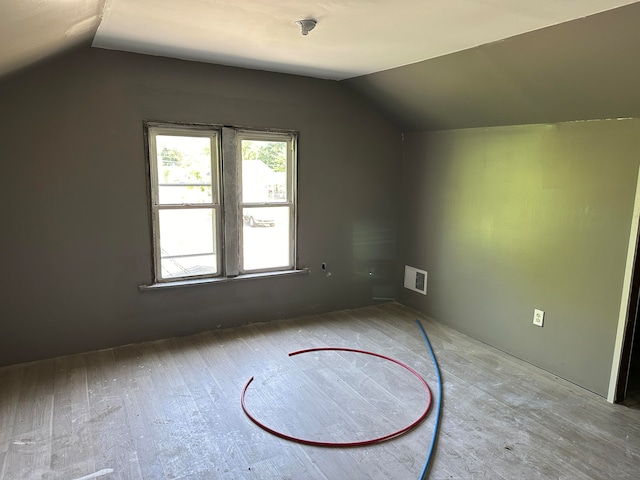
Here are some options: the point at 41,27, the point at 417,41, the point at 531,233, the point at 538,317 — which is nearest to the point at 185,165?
the point at 41,27

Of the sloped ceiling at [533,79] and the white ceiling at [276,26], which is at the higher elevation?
the white ceiling at [276,26]

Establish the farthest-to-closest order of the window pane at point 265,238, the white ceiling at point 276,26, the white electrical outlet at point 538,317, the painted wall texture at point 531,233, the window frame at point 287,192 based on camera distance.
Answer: the window pane at point 265,238 → the window frame at point 287,192 → the white electrical outlet at point 538,317 → the painted wall texture at point 531,233 → the white ceiling at point 276,26

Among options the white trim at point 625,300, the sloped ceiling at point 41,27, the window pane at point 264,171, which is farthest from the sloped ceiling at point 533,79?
the sloped ceiling at point 41,27

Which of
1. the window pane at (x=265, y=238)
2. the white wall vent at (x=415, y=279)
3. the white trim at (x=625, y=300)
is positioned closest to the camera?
the white trim at (x=625, y=300)

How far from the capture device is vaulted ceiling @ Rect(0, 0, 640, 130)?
2.10 meters

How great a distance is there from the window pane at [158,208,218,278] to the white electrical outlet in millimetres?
2693

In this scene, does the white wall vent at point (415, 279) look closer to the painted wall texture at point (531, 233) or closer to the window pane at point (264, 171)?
the painted wall texture at point (531, 233)

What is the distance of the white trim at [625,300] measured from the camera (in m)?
2.77

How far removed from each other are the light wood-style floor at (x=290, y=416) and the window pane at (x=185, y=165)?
1256 millimetres

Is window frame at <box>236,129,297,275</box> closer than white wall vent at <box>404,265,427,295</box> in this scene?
Yes

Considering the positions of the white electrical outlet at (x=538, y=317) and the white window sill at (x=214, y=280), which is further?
the white window sill at (x=214, y=280)

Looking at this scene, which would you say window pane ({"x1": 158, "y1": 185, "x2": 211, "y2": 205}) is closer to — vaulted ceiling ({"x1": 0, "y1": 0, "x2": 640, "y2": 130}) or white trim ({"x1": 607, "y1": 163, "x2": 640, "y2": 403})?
vaulted ceiling ({"x1": 0, "y1": 0, "x2": 640, "y2": 130})

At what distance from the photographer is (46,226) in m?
3.21

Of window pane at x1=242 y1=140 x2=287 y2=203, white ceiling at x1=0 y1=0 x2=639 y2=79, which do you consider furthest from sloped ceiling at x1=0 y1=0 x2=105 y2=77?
window pane at x1=242 y1=140 x2=287 y2=203
